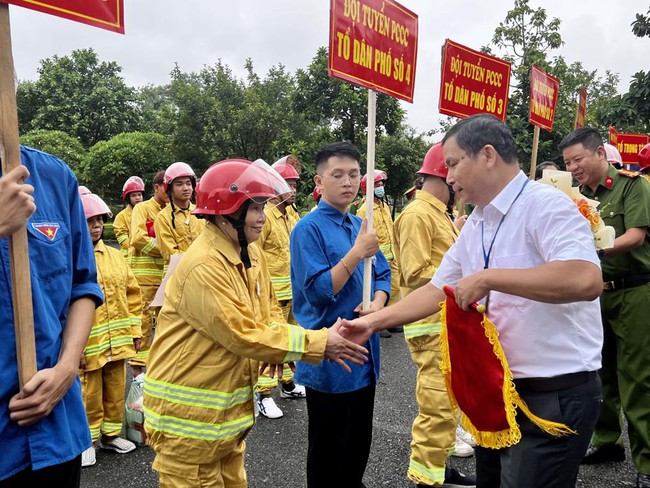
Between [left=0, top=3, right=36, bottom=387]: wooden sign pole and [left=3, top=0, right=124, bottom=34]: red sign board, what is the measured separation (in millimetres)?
243

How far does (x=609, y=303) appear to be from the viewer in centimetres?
385

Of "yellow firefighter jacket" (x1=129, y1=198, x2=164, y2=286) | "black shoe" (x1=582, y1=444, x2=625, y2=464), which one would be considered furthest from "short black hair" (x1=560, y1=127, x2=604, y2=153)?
"yellow firefighter jacket" (x1=129, y1=198, x2=164, y2=286)

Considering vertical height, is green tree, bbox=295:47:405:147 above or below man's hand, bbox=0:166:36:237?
above

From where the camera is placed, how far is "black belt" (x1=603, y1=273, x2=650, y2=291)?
3740mm

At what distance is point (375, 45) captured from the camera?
3092 millimetres

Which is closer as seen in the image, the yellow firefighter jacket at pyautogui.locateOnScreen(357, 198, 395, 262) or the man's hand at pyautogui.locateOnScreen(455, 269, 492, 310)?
the man's hand at pyautogui.locateOnScreen(455, 269, 492, 310)

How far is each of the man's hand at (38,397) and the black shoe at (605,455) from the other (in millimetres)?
3970

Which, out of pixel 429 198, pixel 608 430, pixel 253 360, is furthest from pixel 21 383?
pixel 608 430

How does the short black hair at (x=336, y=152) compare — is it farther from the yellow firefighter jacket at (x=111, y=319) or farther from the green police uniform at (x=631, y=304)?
the yellow firefighter jacket at (x=111, y=319)

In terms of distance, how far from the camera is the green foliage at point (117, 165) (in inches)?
831

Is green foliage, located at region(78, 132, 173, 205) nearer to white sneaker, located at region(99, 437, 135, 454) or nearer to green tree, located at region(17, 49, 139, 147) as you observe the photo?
green tree, located at region(17, 49, 139, 147)

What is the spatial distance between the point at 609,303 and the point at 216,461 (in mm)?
3081

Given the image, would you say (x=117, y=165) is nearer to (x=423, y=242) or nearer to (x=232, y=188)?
(x=423, y=242)

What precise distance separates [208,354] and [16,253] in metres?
1.00
